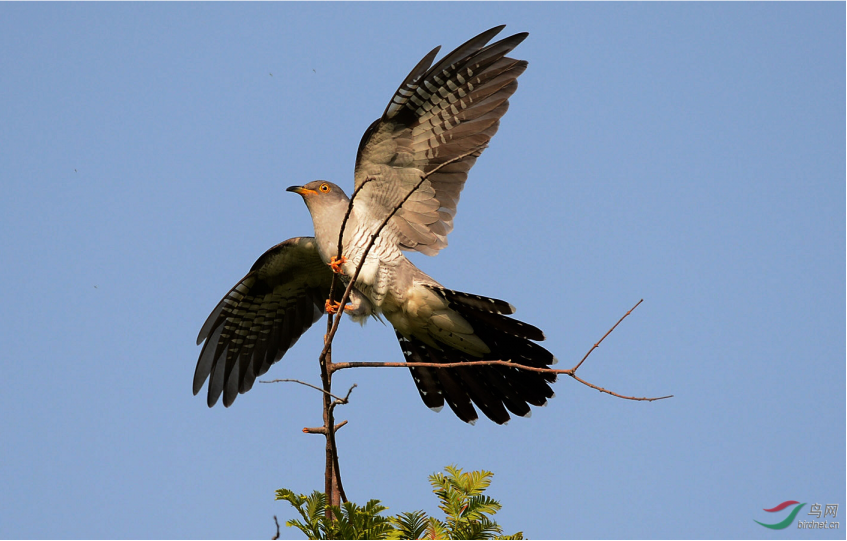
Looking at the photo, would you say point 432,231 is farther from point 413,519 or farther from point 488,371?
point 413,519

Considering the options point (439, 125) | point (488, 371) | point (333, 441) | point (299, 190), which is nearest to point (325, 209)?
point (299, 190)

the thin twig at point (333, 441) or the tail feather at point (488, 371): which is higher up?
the tail feather at point (488, 371)

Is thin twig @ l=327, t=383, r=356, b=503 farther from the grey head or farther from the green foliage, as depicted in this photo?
the grey head

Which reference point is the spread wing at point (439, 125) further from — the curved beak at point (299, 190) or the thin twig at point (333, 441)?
the thin twig at point (333, 441)

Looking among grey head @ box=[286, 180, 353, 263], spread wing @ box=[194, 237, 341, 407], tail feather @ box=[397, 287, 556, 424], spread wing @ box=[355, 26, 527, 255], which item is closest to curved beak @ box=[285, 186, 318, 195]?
grey head @ box=[286, 180, 353, 263]

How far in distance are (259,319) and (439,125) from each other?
240 centimetres

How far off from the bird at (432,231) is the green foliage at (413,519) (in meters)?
1.44

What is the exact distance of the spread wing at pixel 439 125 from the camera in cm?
452

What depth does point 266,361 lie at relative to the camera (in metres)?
5.94

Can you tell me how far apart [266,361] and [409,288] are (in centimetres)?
174

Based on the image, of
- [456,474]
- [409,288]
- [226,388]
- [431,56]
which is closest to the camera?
[456,474]

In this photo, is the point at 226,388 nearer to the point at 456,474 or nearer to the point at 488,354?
the point at 488,354

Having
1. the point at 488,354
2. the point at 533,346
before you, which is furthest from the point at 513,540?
the point at 488,354

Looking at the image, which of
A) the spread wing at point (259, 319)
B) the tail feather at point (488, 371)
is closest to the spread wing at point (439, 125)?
Answer: the tail feather at point (488, 371)
